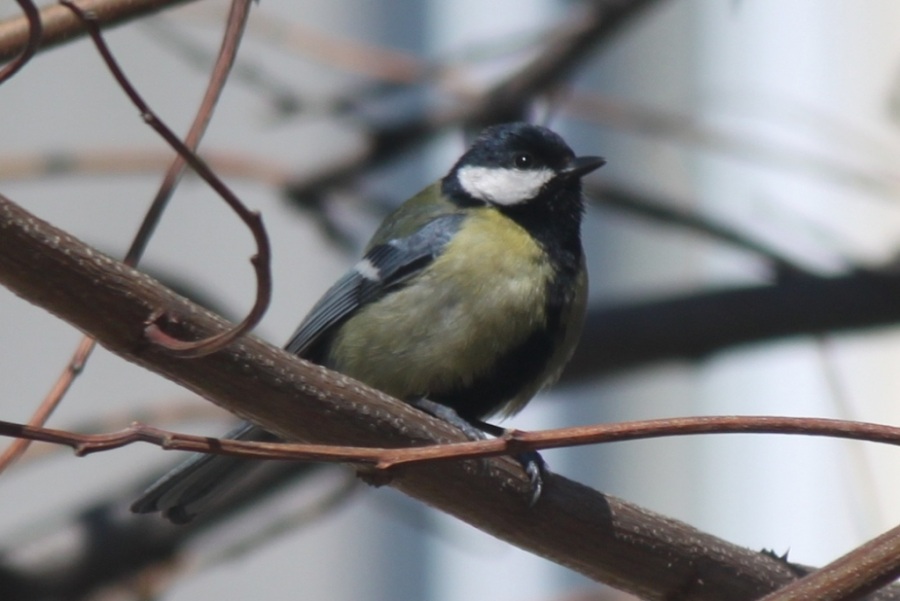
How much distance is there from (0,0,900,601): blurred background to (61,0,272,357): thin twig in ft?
4.63

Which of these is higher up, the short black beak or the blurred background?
the blurred background

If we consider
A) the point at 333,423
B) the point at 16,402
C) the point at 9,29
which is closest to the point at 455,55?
the point at 16,402

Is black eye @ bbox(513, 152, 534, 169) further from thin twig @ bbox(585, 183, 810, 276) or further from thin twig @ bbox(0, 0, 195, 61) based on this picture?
thin twig @ bbox(0, 0, 195, 61)

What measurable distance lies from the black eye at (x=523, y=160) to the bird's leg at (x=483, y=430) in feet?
1.29

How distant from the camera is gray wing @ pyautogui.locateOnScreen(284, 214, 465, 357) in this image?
5.23ft

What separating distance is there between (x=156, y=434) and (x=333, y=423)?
19 centimetres

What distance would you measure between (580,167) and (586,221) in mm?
1293

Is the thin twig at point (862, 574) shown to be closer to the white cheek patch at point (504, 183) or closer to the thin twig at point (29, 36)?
the thin twig at point (29, 36)

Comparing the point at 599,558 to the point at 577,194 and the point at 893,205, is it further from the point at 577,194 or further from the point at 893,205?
the point at 893,205

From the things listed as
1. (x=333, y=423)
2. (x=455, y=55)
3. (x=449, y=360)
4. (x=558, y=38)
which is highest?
(x=455, y=55)

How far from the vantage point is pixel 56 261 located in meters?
0.77

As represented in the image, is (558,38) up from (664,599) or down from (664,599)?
up

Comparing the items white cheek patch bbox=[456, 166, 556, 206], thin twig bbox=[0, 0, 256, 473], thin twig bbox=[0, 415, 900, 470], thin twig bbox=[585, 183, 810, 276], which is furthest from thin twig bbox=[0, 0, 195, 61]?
thin twig bbox=[585, 183, 810, 276]

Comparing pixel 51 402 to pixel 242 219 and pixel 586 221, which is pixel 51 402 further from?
pixel 586 221
